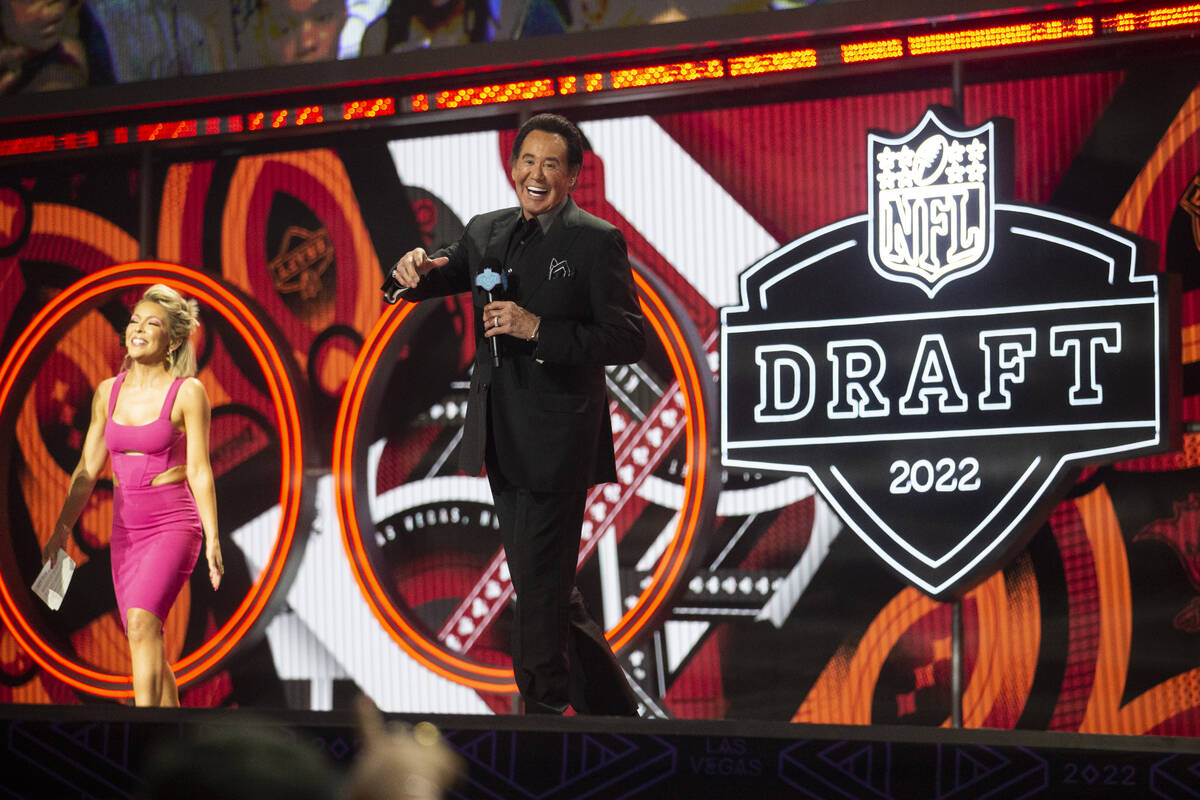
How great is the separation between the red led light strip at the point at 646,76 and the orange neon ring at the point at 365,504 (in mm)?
557

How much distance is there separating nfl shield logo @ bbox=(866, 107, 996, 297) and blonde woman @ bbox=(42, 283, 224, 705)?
1970 mm

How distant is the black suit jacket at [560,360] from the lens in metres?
3.16

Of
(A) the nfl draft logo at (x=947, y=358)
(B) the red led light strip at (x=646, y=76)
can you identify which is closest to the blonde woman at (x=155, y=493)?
(B) the red led light strip at (x=646, y=76)

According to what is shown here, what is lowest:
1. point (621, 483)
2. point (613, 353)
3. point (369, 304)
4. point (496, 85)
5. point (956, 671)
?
point (956, 671)

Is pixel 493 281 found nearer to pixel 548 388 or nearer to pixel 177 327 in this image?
pixel 548 388

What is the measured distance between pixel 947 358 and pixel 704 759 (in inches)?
56.3

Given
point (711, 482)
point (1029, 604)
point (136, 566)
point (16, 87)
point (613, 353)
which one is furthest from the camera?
point (16, 87)

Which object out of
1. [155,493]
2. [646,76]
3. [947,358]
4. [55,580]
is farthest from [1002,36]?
[55,580]

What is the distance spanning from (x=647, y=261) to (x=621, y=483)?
61cm

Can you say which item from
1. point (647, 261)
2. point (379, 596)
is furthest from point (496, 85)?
point (379, 596)

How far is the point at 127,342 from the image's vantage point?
13.8 feet

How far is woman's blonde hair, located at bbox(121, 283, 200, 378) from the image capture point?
13.8 feet

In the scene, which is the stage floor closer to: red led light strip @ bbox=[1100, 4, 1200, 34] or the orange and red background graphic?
the orange and red background graphic

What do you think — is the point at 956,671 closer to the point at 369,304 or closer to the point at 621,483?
the point at 621,483
